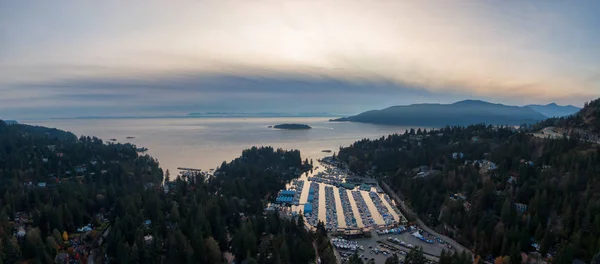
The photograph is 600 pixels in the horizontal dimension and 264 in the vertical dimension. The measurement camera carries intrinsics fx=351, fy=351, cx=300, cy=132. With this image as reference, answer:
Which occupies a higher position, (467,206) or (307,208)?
(467,206)

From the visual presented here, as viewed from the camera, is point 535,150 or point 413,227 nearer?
point 413,227

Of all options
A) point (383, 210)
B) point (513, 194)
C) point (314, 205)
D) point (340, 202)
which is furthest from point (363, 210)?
point (513, 194)

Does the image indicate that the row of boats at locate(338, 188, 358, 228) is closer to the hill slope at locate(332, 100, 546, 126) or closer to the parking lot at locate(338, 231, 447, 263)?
the parking lot at locate(338, 231, 447, 263)

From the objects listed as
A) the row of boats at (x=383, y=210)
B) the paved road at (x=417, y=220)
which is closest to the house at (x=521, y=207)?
the paved road at (x=417, y=220)

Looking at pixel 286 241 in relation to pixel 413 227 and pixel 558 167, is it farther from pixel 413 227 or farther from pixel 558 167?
pixel 558 167

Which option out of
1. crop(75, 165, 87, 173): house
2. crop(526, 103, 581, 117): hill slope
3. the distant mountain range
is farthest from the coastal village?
crop(526, 103, 581, 117): hill slope

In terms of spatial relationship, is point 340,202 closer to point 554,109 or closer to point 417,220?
point 417,220

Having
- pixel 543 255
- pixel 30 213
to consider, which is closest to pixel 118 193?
pixel 30 213

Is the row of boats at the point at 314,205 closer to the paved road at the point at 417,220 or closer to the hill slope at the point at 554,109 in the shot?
the paved road at the point at 417,220
